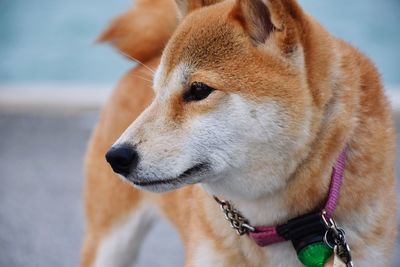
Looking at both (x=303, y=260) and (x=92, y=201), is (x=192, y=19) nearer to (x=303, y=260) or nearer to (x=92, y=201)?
(x=303, y=260)

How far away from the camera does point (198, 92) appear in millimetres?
2242

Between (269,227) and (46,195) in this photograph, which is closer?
(269,227)

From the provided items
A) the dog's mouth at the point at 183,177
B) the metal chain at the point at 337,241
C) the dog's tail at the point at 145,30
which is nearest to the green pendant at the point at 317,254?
the metal chain at the point at 337,241

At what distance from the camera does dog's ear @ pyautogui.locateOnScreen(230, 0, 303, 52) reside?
2197 mm

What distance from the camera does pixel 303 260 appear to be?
2.27 meters

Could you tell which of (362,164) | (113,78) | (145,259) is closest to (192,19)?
(362,164)

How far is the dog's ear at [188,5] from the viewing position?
264cm

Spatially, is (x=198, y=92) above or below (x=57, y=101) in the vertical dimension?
above

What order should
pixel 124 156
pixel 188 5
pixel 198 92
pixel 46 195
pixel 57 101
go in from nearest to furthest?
pixel 124 156, pixel 198 92, pixel 188 5, pixel 46 195, pixel 57 101

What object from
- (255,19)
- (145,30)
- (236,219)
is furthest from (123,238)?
(255,19)

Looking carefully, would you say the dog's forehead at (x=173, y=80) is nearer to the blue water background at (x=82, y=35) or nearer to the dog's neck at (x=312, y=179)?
the dog's neck at (x=312, y=179)

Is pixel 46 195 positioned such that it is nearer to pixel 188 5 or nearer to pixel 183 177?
pixel 188 5

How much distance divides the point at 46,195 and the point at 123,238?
193cm

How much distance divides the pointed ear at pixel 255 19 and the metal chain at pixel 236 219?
1.74 ft
